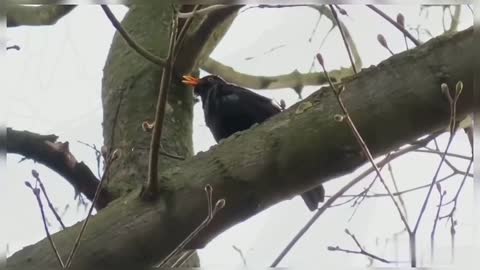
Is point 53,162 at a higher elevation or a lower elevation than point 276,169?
higher

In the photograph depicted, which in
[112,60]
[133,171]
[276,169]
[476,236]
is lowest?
[476,236]

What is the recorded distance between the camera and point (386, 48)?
1.05m

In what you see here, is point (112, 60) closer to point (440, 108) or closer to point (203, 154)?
point (203, 154)

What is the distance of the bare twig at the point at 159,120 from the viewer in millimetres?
838

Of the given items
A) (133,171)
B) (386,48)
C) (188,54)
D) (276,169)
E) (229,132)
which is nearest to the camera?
(276,169)

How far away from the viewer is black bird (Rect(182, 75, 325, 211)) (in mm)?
2018

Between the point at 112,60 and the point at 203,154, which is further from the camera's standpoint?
the point at 112,60

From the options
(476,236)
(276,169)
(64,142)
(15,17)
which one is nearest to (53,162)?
(64,142)

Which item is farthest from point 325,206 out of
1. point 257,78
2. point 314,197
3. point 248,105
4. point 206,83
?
point 257,78

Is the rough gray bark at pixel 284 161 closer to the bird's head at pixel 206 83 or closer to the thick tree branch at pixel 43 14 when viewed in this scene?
the thick tree branch at pixel 43 14

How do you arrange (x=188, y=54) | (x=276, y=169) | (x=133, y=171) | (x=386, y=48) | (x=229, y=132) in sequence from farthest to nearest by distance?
1. (x=229, y=132)
2. (x=188, y=54)
3. (x=133, y=171)
4. (x=386, y=48)
5. (x=276, y=169)

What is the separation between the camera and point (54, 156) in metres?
1.11

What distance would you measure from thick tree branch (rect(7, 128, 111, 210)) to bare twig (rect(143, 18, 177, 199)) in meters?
0.22

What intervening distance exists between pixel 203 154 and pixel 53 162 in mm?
290
